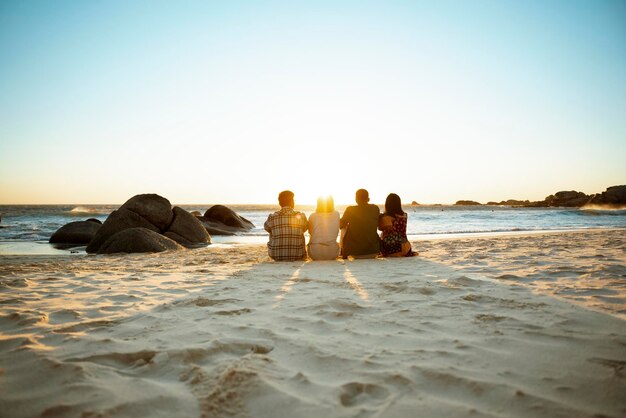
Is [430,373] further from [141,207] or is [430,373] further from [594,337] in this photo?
[141,207]

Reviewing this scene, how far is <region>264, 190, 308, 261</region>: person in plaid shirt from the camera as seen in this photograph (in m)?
7.32

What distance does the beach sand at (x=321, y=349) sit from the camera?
6.04 feet

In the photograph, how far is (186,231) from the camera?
1327 cm

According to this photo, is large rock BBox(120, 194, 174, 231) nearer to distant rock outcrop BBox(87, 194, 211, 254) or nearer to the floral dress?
distant rock outcrop BBox(87, 194, 211, 254)

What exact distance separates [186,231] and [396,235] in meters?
8.61

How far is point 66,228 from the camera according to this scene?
13461mm

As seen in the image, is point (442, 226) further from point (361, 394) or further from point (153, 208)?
point (361, 394)

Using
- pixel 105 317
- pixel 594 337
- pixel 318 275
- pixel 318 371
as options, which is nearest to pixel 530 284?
pixel 594 337

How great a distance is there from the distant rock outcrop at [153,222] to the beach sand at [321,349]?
7.44 metres

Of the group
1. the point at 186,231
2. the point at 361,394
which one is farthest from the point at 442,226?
the point at 361,394

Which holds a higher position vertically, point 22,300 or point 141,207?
point 141,207

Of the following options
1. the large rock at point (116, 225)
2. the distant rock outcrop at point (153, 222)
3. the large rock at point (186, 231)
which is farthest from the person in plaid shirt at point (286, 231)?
the large rock at point (116, 225)

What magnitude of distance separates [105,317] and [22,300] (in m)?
1.51

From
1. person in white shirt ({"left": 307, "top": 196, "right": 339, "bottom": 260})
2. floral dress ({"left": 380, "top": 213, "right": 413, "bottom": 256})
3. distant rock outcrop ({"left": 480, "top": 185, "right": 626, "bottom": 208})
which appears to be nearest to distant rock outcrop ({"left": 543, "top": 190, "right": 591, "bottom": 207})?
distant rock outcrop ({"left": 480, "top": 185, "right": 626, "bottom": 208})
